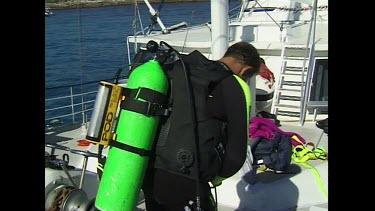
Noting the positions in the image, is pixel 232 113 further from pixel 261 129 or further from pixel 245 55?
pixel 261 129

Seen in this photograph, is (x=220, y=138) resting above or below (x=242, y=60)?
below

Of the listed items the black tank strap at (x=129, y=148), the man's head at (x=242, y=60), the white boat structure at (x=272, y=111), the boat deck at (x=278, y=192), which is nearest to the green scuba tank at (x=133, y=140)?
the black tank strap at (x=129, y=148)

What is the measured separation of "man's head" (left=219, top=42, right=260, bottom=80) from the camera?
9.46 feet

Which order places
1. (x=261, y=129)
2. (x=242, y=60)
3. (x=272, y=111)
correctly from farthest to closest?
(x=272, y=111), (x=261, y=129), (x=242, y=60)

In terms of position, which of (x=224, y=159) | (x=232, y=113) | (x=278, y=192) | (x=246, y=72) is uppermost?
(x=246, y=72)

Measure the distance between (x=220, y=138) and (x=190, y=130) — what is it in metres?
0.18

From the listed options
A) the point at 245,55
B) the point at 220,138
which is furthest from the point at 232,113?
the point at 245,55

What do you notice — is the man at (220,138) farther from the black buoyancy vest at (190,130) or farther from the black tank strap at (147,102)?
the black tank strap at (147,102)

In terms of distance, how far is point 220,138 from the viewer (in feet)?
8.98

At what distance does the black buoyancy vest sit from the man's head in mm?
159

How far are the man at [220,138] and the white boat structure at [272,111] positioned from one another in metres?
0.61
